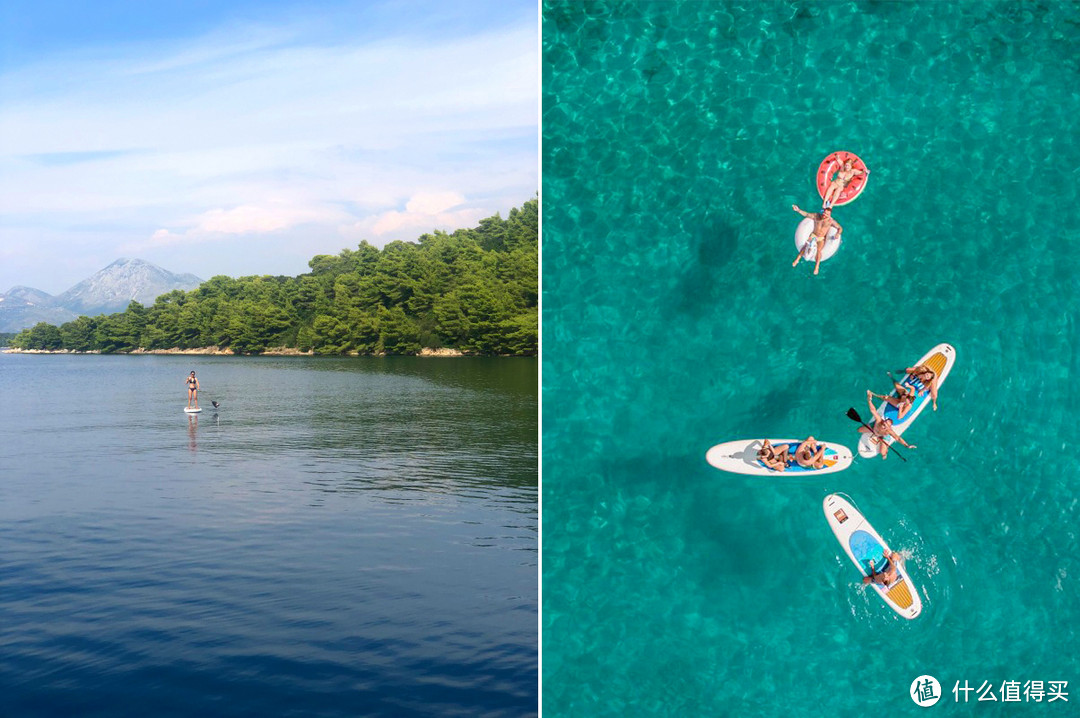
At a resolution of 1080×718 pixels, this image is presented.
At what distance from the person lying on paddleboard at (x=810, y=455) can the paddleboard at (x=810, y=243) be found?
0.94m

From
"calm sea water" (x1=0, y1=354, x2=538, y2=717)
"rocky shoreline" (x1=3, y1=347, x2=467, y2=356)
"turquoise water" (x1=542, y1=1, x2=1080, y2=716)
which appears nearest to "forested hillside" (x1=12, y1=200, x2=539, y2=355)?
"rocky shoreline" (x1=3, y1=347, x2=467, y2=356)

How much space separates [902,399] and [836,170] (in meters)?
1.20

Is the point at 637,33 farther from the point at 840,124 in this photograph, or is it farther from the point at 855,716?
the point at 855,716

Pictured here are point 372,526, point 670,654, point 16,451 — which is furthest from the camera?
point 16,451

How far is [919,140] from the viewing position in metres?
5.16

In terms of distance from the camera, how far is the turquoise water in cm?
507

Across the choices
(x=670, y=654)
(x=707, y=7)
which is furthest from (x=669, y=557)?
(x=707, y=7)

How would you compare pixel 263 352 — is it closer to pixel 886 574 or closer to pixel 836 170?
pixel 836 170

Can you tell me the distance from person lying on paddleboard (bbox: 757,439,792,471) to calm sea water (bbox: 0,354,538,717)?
3893 millimetres

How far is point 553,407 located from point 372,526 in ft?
35.5

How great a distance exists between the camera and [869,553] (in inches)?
199

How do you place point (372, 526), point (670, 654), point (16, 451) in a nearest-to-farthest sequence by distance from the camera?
point (670, 654), point (372, 526), point (16, 451)

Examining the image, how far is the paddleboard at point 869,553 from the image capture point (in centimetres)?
506

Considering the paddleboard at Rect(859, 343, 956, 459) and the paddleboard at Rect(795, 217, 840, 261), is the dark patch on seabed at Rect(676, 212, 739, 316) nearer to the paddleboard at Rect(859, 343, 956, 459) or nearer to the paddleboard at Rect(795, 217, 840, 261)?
the paddleboard at Rect(795, 217, 840, 261)
